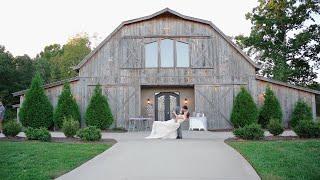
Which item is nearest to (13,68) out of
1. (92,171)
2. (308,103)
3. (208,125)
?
(208,125)

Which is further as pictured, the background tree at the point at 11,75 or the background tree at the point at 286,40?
the background tree at the point at 11,75

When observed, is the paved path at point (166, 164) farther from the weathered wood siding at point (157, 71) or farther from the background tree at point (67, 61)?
the background tree at point (67, 61)

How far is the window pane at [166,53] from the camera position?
76.6 ft

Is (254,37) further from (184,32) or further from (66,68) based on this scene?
(66,68)

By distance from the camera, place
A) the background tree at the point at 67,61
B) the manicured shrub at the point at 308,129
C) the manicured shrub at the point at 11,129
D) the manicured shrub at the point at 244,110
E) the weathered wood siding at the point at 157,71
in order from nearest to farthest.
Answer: the manicured shrub at the point at 308,129, the manicured shrub at the point at 11,129, the manicured shrub at the point at 244,110, the weathered wood siding at the point at 157,71, the background tree at the point at 67,61

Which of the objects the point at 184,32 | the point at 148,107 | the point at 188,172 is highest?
the point at 184,32

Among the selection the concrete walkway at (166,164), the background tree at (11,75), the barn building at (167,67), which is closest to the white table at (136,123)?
the barn building at (167,67)

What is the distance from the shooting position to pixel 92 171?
347 inches

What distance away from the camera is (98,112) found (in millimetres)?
22156

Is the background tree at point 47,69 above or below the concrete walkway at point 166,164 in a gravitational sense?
above

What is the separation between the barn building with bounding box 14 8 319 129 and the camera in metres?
23.2

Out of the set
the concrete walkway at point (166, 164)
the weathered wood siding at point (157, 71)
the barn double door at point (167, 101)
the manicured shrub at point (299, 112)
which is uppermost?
the weathered wood siding at point (157, 71)

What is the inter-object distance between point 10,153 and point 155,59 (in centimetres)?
1322

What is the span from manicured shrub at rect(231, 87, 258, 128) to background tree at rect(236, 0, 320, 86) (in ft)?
34.0
